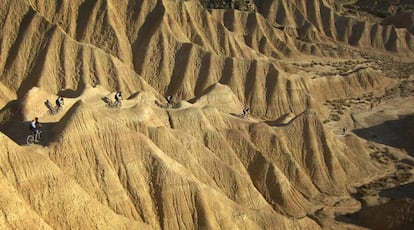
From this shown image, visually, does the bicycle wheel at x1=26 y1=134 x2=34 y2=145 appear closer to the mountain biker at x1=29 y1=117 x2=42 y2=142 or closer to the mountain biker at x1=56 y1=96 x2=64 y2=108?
the mountain biker at x1=29 y1=117 x2=42 y2=142

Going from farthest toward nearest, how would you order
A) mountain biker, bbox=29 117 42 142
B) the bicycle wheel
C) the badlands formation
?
mountain biker, bbox=29 117 42 142 → the bicycle wheel → the badlands formation

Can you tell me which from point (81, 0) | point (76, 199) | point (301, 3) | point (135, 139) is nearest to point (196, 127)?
point (135, 139)

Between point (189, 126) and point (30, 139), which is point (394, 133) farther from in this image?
point (30, 139)

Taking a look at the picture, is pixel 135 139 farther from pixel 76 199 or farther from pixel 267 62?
pixel 267 62

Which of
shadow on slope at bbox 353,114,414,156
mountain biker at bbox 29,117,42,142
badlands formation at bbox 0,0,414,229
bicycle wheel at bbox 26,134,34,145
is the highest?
mountain biker at bbox 29,117,42,142

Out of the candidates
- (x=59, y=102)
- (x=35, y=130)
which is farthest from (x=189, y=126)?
(x=35, y=130)

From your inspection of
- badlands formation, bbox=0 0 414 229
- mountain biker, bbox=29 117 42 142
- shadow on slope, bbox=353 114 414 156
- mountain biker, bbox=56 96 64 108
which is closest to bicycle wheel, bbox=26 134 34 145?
mountain biker, bbox=29 117 42 142
